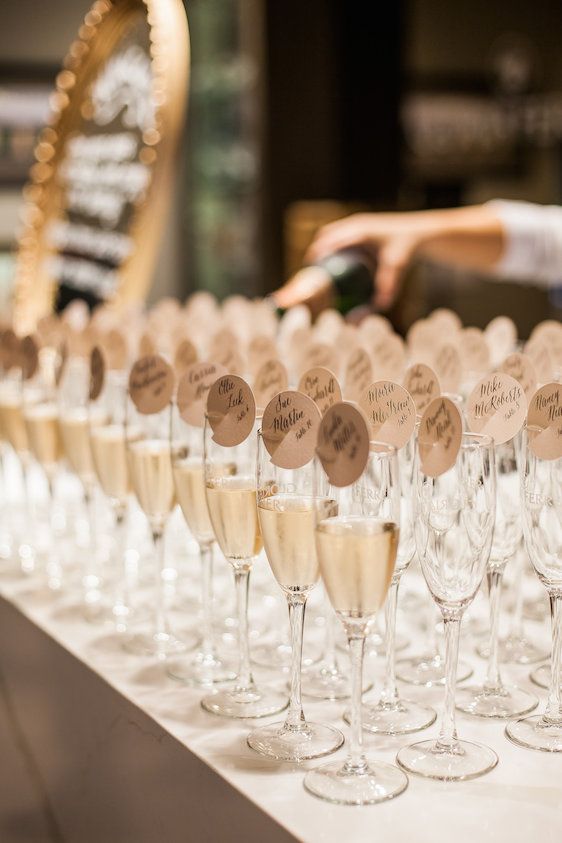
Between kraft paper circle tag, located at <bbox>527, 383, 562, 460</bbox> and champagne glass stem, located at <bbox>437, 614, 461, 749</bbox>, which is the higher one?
kraft paper circle tag, located at <bbox>527, 383, 562, 460</bbox>

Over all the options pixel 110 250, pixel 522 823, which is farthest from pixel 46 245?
pixel 522 823

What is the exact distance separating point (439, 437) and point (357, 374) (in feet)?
1.44

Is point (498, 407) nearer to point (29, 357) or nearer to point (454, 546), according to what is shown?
point (454, 546)

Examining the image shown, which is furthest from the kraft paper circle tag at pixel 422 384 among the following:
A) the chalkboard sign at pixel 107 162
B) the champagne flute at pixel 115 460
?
the chalkboard sign at pixel 107 162

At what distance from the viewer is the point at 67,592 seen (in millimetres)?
1671

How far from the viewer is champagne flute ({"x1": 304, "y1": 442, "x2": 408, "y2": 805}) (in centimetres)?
101

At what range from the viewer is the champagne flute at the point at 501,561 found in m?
1.24

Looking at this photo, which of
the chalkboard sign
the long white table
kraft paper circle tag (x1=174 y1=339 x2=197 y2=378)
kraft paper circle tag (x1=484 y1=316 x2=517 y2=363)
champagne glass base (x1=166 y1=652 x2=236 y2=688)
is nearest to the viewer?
the long white table

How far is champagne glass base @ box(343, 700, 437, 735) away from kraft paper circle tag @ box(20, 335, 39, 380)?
2.74ft

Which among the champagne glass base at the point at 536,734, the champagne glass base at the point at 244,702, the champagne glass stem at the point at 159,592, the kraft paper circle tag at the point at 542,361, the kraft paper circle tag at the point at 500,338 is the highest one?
the kraft paper circle tag at the point at 500,338

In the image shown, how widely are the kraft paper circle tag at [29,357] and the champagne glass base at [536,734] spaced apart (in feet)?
3.20

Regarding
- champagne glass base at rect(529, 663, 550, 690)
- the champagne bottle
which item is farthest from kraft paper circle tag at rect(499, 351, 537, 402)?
the champagne bottle

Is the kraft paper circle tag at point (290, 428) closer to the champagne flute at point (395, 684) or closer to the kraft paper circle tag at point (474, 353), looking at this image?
the champagne flute at point (395, 684)

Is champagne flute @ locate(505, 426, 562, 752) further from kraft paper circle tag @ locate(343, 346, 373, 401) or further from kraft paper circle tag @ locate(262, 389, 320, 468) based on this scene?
kraft paper circle tag @ locate(343, 346, 373, 401)
